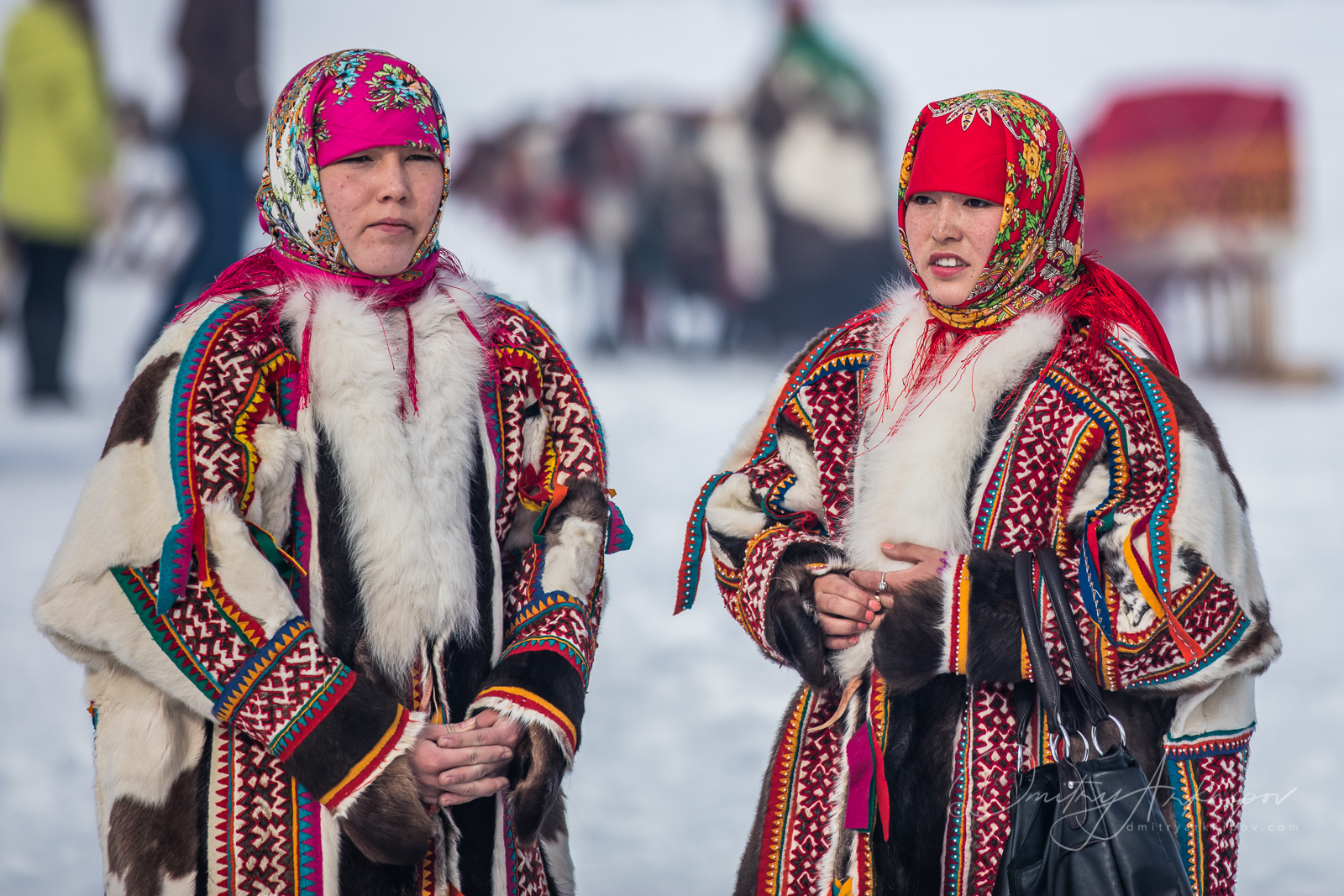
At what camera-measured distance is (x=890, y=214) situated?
7.80 m

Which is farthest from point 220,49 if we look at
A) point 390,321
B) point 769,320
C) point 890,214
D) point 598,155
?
point 390,321

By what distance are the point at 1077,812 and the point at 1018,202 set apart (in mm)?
692

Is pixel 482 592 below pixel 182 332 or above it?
below

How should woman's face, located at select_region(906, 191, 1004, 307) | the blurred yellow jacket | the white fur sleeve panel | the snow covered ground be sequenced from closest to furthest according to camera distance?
woman's face, located at select_region(906, 191, 1004, 307) → the white fur sleeve panel → the snow covered ground → the blurred yellow jacket

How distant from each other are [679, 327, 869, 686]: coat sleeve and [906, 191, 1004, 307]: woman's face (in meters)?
0.14

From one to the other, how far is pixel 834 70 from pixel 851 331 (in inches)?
237

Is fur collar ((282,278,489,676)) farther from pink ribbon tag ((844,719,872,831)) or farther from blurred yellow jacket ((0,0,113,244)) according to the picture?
blurred yellow jacket ((0,0,113,244))

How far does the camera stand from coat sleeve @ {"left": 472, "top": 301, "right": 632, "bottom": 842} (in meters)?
1.49

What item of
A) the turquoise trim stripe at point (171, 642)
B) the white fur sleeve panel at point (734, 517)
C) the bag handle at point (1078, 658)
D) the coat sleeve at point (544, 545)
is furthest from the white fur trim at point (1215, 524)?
the turquoise trim stripe at point (171, 642)

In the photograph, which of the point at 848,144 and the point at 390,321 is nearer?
the point at 390,321

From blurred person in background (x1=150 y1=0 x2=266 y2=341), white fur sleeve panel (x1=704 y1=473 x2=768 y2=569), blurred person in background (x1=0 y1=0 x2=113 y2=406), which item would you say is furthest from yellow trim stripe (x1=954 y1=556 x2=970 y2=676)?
blurred person in background (x1=0 y1=0 x2=113 y2=406)

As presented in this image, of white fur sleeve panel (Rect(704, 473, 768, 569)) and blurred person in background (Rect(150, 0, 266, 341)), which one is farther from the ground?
blurred person in background (Rect(150, 0, 266, 341))

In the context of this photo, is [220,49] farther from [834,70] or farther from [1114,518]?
[1114,518]

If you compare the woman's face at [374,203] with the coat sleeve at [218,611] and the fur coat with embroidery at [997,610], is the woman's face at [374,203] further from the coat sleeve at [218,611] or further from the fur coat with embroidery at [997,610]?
the fur coat with embroidery at [997,610]
